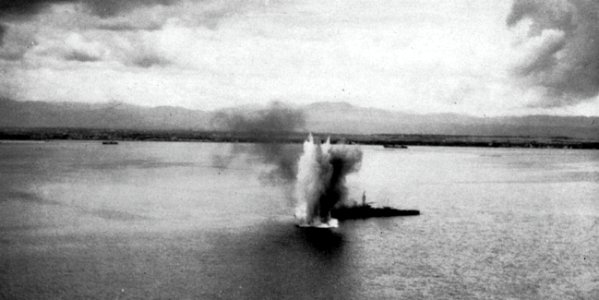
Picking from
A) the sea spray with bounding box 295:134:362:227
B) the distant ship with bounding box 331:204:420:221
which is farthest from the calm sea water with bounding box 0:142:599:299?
the sea spray with bounding box 295:134:362:227

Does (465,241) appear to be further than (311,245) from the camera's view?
Yes

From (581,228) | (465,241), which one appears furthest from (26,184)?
(581,228)

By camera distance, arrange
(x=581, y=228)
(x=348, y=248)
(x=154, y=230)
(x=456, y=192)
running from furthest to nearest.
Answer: (x=456, y=192) < (x=581, y=228) < (x=154, y=230) < (x=348, y=248)

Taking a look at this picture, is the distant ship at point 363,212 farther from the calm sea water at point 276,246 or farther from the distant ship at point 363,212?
the calm sea water at point 276,246

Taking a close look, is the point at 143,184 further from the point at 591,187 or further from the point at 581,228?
the point at 591,187

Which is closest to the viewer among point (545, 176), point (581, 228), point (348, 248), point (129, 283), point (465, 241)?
point (129, 283)

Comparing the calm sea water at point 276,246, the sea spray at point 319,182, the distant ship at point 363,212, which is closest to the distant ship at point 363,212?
the distant ship at point 363,212
